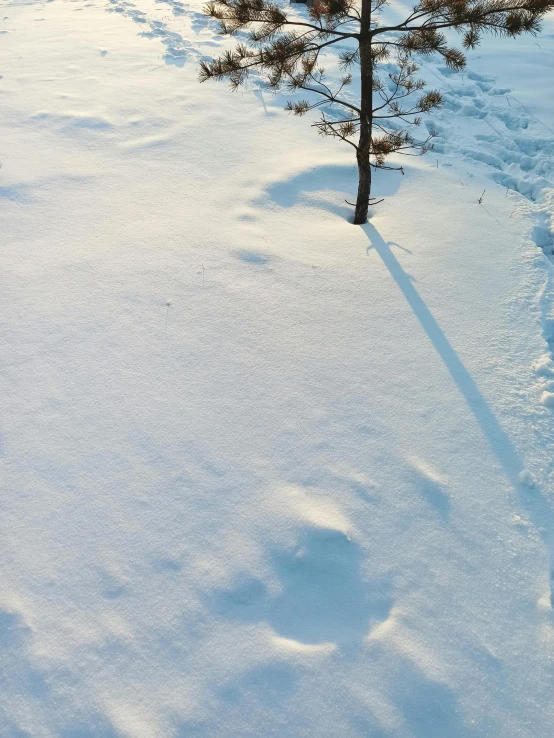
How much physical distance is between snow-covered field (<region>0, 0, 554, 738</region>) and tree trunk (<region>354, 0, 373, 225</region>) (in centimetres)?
29

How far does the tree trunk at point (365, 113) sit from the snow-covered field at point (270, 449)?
11.5 inches

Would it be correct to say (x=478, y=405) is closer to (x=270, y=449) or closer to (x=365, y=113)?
(x=270, y=449)

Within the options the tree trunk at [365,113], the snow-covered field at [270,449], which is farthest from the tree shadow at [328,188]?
the tree trunk at [365,113]

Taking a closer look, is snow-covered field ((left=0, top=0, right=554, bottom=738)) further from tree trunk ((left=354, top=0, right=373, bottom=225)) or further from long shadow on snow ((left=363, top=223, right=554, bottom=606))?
tree trunk ((left=354, top=0, right=373, bottom=225))

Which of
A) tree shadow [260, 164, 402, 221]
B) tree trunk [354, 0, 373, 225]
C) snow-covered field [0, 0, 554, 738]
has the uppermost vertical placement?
tree trunk [354, 0, 373, 225]

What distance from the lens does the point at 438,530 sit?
9.41 ft

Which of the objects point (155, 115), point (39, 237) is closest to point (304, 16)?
point (155, 115)

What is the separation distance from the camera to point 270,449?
3.22m

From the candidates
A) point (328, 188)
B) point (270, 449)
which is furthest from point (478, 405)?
point (328, 188)

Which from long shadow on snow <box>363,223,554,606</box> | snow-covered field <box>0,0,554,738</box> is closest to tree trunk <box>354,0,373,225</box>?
snow-covered field <box>0,0,554,738</box>

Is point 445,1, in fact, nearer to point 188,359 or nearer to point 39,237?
point 188,359

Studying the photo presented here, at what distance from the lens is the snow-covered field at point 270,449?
234 cm

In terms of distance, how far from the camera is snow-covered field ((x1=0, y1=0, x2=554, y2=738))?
2344mm

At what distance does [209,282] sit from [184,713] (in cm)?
310
